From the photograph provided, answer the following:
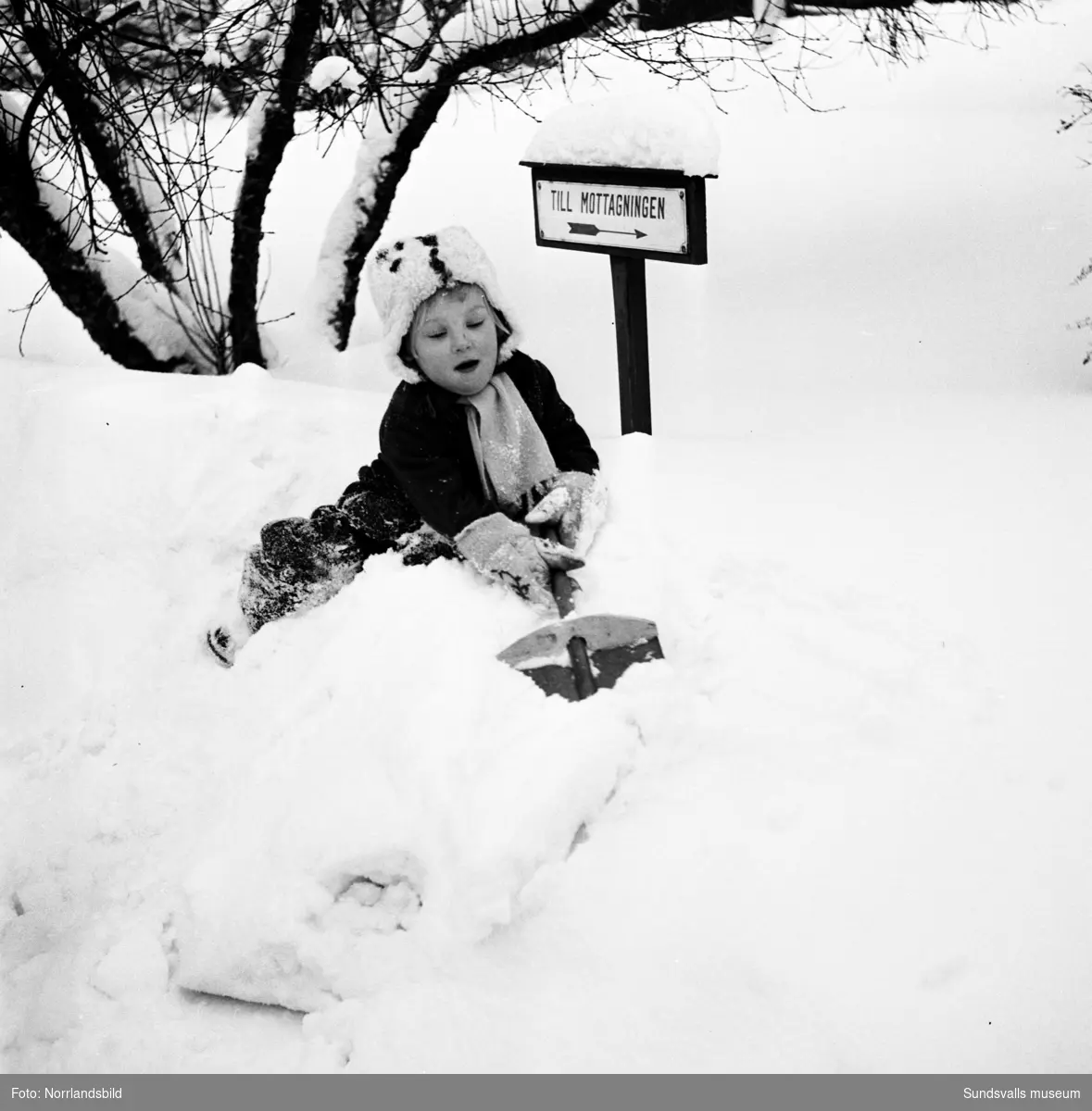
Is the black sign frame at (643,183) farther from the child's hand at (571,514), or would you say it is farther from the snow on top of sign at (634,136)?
the child's hand at (571,514)

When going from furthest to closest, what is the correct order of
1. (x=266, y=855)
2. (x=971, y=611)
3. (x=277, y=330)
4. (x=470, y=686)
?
(x=277, y=330) < (x=971, y=611) < (x=470, y=686) < (x=266, y=855)

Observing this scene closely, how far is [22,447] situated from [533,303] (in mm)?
3477

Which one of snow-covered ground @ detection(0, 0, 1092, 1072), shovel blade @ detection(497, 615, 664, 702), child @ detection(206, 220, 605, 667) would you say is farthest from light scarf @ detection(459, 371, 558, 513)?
shovel blade @ detection(497, 615, 664, 702)

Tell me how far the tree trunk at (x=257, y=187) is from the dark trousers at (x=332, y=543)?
227 cm

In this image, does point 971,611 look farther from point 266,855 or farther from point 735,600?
point 266,855

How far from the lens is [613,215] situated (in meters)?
3.54

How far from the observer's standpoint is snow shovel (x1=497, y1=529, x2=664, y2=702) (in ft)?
7.82

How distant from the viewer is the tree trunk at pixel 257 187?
14.5 ft

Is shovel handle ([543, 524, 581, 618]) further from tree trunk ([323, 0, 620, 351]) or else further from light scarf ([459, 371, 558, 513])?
tree trunk ([323, 0, 620, 351])

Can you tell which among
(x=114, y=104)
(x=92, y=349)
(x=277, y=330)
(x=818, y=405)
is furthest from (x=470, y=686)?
(x=92, y=349)

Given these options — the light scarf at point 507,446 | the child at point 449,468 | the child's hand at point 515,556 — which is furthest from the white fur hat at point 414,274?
the child's hand at point 515,556

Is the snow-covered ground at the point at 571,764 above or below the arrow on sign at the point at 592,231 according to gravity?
below

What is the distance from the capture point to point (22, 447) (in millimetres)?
3922

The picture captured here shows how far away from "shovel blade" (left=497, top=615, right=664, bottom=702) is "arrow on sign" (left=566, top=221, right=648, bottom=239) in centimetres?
158
